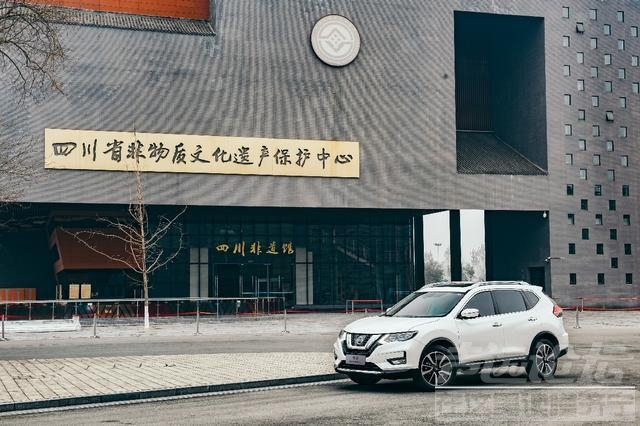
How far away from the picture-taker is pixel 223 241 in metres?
53.4

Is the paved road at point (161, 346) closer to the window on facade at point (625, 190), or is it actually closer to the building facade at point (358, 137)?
the building facade at point (358, 137)

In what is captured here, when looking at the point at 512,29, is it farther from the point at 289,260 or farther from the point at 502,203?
the point at 289,260

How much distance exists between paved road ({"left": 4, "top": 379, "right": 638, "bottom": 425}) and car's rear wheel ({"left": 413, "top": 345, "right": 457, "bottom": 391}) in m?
0.25

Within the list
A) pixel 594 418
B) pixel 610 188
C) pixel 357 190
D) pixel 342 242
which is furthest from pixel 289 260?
pixel 594 418

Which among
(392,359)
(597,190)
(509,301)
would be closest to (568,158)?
(597,190)

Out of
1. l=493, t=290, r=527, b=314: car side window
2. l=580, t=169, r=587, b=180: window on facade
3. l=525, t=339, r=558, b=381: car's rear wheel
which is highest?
l=580, t=169, r=587, b=180: window on facade

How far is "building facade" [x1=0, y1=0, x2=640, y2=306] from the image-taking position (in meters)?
44.2

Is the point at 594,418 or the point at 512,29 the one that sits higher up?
the point at 512,29

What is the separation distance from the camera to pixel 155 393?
12922mm

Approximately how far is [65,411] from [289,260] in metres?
43.3

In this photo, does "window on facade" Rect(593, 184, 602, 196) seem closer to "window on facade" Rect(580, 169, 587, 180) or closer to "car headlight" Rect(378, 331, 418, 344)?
"window on facade" Rect(580, 169, 587, 180)

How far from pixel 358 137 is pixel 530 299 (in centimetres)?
3333

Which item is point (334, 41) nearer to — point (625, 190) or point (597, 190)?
point (597, 190)

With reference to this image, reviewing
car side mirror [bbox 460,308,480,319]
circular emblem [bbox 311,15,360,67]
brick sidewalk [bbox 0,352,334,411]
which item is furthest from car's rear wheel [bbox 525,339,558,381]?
circular emblem [bbox 311,15,360,67]
